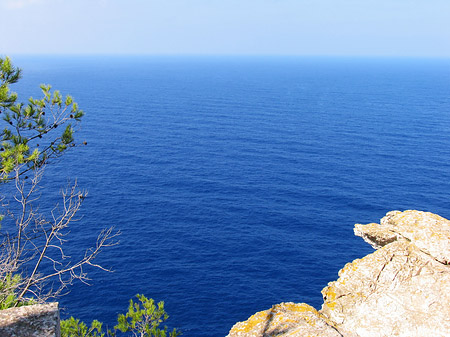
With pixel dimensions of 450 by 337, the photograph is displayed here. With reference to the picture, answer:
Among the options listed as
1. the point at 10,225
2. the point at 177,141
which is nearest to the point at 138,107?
the point at 177,141

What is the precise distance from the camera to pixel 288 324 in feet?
63.8

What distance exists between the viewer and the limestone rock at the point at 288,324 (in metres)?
18.8

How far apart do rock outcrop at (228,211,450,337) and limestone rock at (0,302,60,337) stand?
8.82m

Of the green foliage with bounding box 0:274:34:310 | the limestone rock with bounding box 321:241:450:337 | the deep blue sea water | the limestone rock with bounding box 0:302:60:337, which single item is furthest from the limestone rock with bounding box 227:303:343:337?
the deep blue sea water

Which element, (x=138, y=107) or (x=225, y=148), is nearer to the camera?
(x=225, y=148)

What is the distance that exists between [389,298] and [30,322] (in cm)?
1683

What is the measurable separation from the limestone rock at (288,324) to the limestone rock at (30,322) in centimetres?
885

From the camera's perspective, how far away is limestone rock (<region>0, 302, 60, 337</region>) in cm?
1475

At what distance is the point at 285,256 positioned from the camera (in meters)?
65.8

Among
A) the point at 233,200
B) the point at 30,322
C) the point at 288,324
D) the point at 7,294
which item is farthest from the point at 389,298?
the point at 233,200

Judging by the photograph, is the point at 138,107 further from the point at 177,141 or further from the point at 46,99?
the point at 46,99

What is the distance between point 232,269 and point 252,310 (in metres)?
9.72

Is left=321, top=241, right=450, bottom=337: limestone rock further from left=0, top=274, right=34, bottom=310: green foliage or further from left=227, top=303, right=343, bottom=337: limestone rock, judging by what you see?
left=0, top=274, right=34, bottom=310: green foliage

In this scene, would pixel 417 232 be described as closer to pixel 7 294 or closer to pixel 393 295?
pixel 393 295
